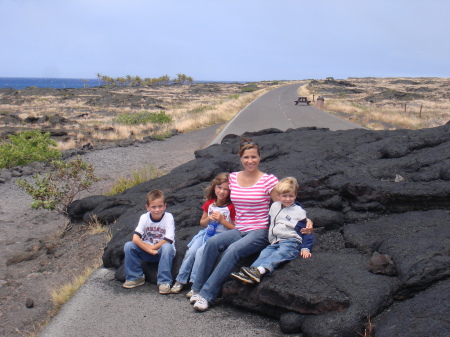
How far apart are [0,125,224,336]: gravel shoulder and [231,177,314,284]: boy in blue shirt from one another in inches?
124

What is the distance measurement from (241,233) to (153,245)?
116cm

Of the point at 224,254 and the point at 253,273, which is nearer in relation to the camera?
the point at 253,273

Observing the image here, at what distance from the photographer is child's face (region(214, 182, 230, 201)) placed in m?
5.59

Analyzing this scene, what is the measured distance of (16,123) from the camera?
32.5 meters

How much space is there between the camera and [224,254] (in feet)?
17.0

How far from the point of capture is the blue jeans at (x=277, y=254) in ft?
16.1

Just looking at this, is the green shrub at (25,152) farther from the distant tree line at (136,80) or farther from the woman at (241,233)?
the distant tree line at (136,80)

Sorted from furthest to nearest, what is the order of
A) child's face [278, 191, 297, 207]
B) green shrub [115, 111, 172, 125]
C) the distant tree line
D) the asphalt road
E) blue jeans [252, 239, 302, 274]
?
the distant tree line
green shrub [115, 111, 172, 125]
child's face [278, 191, 297, 207]
blue jeans [252, 239, 302, 274]
the asphalt road

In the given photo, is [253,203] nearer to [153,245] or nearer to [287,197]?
[287,197]

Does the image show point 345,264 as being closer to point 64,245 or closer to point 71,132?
Result: point 64,245

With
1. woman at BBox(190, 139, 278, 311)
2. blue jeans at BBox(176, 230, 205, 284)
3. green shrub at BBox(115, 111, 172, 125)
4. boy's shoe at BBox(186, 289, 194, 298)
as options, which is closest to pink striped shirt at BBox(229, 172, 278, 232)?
woman at BBox(190, 139, 278, 311)

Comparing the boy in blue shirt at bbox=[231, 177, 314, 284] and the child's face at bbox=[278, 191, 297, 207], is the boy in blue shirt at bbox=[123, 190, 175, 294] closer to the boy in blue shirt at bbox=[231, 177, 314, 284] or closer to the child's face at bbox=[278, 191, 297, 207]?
the boy in blue shirt at bbox=[231, 177, 314, 284]

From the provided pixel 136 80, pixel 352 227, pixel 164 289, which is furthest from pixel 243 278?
pixel 136 80

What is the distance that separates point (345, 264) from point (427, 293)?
0.90 meters
